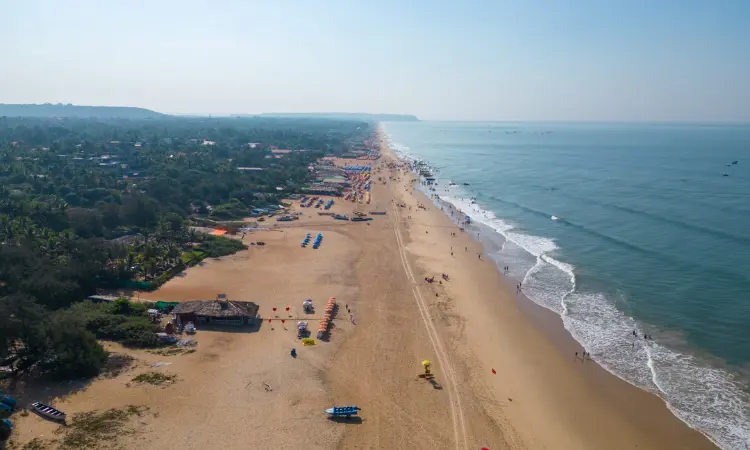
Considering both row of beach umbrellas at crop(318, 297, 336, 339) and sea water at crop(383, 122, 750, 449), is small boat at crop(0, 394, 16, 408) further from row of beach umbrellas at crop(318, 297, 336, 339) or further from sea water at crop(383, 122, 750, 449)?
sea water at crop(383, 122, 750, 449)

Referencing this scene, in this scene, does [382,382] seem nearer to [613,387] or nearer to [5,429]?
[613,387]

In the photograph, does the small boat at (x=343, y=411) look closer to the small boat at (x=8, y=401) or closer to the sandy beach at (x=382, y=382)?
the sandy beach at (x=382, y=382)

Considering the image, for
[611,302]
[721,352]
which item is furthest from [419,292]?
[721,352]

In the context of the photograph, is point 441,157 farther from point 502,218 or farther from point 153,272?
point 153,272

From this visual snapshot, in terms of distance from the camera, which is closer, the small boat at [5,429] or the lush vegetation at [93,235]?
the small boat at [5,429]

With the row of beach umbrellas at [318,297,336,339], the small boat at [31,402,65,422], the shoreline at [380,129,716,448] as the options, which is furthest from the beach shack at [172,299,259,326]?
the shoreline at [380,129,716,448]

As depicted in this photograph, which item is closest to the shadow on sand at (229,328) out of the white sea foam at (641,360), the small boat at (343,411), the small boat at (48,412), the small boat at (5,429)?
the small boat at (48,412)
